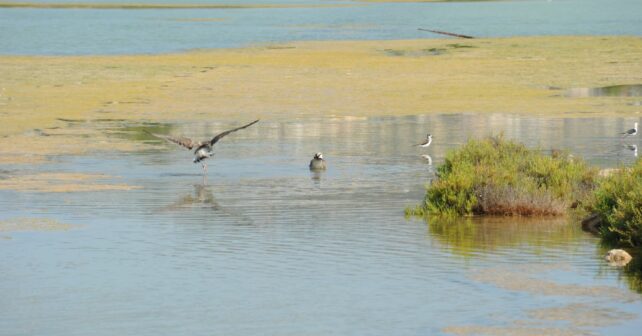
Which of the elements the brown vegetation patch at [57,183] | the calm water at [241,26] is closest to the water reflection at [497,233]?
the brown vegetation patch at [57,183]

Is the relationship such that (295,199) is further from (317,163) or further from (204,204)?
(317,163)

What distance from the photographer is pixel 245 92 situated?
113 feet

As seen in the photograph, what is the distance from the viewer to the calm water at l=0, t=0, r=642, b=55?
60.0m

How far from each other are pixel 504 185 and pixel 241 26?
207 feet

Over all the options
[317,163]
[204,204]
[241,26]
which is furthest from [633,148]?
[241,26]

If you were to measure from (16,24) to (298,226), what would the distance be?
229ft

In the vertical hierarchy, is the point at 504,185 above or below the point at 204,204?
above

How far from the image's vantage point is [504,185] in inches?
647

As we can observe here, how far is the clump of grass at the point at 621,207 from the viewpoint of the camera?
14133mm

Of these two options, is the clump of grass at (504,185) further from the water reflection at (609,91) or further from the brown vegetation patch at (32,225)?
the water reflection at (609,91)

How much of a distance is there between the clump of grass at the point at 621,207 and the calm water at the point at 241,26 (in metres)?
40.0

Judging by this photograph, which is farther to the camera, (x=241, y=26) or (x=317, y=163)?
(x=241, y=26)

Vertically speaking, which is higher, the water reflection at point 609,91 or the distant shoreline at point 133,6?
the distant shoreline at point 133,6

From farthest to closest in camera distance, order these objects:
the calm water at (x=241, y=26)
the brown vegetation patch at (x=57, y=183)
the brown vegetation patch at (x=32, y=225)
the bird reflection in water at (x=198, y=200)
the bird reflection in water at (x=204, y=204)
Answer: the calm water at (x=241, y=26) < the brown vegetation patch at (x=57, y=183) < the bird reflection in water at (x=198, y=200) < the bird reflection in water at (x=204, y=204) < the brown vegetation patch at (x=32, y=225)
